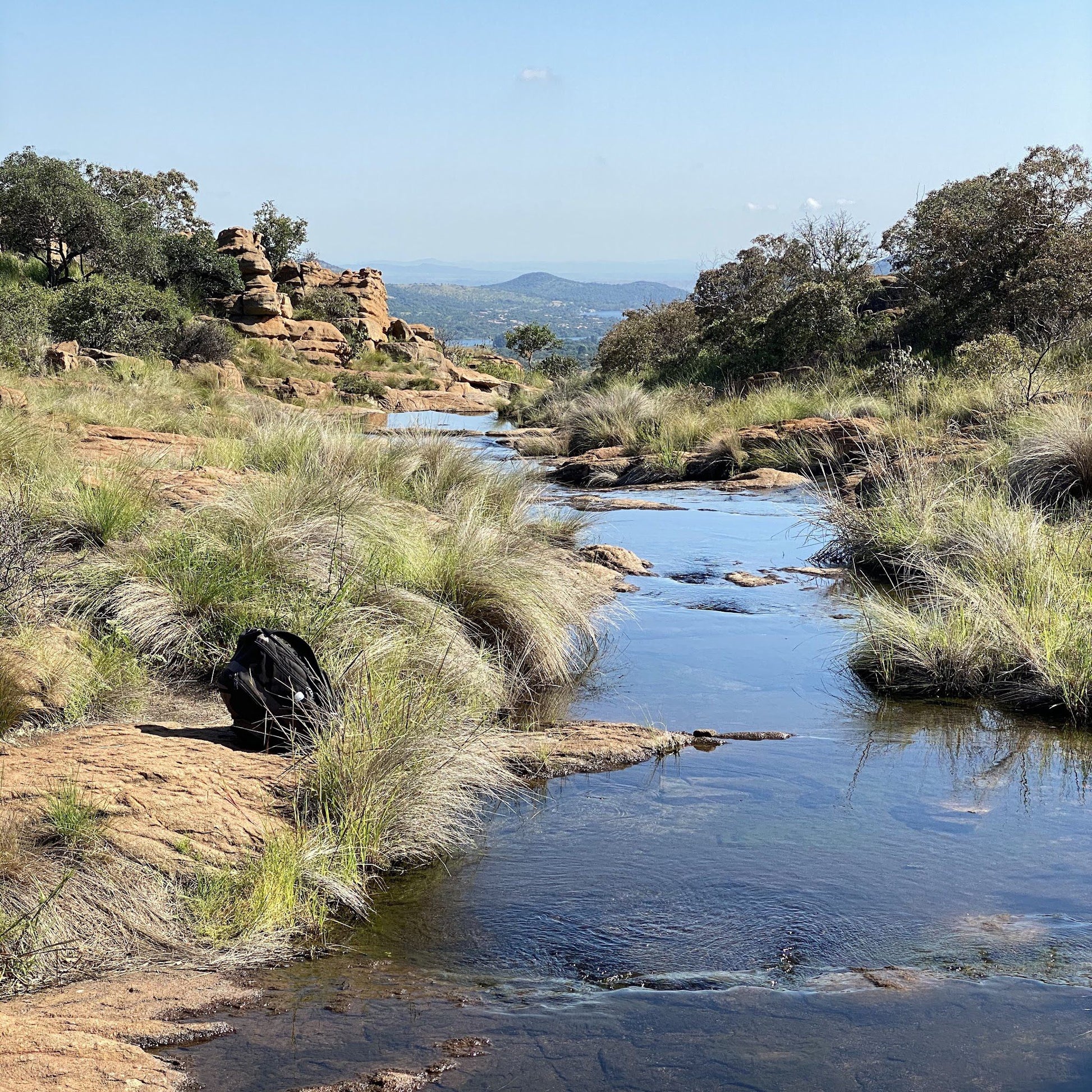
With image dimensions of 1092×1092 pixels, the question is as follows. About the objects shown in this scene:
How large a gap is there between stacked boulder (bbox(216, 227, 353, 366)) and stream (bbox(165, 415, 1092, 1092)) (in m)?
34.9

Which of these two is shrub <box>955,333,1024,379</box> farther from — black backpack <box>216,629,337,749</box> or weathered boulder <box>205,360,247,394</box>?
weathered boulder <box>205,360,247,394</box>

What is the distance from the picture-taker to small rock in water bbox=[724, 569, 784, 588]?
32.2ft

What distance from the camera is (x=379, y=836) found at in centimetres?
442

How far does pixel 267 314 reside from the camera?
39656 mm

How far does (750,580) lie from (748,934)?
6245 mm

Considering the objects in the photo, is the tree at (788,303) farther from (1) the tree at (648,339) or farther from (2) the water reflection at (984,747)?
(2) the water reflection at (984,747)

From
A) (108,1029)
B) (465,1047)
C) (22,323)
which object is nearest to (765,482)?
(465,1047)

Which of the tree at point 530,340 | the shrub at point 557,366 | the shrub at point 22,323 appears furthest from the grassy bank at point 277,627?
the tree at point 530,340

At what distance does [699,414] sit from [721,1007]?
17293 mm

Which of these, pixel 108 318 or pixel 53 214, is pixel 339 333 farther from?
pixel 108 318

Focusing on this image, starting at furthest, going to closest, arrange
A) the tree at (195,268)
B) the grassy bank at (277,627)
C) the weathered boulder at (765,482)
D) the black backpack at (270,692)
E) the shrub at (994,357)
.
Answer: the tree at (195,268)
the shrub at (994,357)
the weathered boulder at (765,482)
the black backpack at (270,692)
the grassy bank at (277,627)

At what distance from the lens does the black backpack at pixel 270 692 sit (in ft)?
16.2

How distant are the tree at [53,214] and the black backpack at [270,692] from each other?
33.6m

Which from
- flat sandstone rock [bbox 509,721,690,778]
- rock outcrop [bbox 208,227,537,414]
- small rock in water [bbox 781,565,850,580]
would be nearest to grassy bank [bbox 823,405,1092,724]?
small rock in water [bbox 781,565,850,580]
